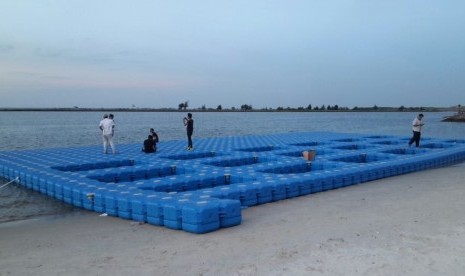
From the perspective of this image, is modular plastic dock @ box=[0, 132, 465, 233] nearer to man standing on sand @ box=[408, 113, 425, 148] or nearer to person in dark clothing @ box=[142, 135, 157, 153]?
person in dark clothing @ box=[142, 135, 157, 153]

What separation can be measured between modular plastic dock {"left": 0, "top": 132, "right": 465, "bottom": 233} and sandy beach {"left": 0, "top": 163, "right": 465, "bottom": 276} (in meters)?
0.33

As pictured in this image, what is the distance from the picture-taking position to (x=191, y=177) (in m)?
11.4

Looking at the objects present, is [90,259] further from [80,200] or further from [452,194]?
[452,194]

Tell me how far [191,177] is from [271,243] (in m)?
5.29

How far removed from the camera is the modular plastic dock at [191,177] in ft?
25.1

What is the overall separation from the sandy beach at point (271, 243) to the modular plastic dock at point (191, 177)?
0.33 meters

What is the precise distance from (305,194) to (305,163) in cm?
392

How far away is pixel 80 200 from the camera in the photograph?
9773 millimetres

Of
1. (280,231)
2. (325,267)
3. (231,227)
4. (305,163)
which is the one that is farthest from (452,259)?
(305,163)

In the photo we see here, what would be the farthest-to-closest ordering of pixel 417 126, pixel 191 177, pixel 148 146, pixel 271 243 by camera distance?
pixel 417 126
pixel 148 146
pixel 191 177
pixel 271 243

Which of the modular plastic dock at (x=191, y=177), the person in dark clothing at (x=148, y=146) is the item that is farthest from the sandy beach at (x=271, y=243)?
the person in dark clothing at (x=148, y=146)

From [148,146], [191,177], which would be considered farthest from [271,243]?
[148,146]

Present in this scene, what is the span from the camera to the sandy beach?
Result: 537 centimetres

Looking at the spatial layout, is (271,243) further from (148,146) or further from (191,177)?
(148,146)
